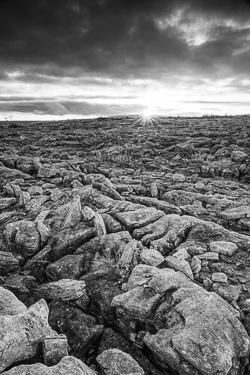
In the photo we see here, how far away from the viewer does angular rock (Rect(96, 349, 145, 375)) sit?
4.71m

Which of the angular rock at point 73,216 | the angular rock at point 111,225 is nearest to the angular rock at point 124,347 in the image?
the angular rock at point 111,225

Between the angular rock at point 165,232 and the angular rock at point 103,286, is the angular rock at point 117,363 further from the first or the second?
the angular rock at point 165,232

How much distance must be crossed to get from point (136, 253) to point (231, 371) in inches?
151

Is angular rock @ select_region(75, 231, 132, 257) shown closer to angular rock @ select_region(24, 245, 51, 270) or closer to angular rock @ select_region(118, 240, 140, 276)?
angular rock @ select_region(118, 240, 140, 276)

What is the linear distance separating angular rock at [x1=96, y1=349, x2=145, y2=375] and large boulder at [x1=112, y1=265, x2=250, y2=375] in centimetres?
61

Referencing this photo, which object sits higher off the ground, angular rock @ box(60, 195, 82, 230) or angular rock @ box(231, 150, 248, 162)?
angular rock @ box(231, 150, 248, 162)

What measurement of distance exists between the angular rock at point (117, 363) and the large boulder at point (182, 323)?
61 cm

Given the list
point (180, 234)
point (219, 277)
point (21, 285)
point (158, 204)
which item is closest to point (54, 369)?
point (21, 285)

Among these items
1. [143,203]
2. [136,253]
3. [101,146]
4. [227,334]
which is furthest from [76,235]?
[101,146]

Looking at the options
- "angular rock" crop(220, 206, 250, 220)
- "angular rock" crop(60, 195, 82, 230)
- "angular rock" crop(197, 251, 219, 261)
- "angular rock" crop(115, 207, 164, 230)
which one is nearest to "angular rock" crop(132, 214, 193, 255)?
"angular rock" crop(115, 207, 164, 230)

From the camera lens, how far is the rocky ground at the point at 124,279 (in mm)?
4855

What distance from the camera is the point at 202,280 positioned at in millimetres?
6805

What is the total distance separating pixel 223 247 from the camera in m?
7.94

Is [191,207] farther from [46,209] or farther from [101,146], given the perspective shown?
[101,146]
